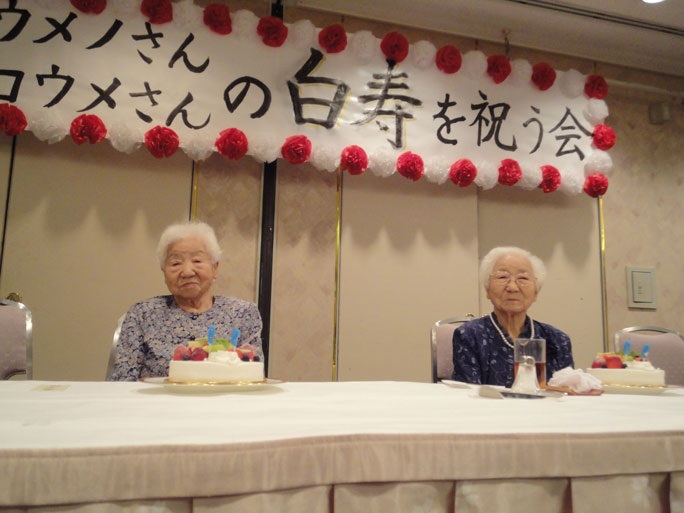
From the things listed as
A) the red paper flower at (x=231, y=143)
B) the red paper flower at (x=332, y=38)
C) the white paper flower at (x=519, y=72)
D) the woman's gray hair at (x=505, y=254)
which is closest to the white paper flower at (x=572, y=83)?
the white paper flower at (x=519, y=72)

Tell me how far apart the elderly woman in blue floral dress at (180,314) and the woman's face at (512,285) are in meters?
1.02

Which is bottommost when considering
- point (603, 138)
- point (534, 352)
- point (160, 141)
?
point (534, 352)

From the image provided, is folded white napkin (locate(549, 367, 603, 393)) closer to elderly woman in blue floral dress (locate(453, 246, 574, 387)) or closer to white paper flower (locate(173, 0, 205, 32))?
elderly woman in blue floral dress (locate(453, 246, 574, 387))

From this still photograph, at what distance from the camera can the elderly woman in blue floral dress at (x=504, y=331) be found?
2.24 m

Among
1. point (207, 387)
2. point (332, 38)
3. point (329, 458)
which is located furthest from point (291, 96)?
point (329, 458)

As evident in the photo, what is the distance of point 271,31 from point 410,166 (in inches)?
43.9

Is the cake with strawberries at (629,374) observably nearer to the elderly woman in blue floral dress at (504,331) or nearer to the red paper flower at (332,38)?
the elderly woman in blue floral dress at (504,331)

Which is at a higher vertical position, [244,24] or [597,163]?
[244,24]

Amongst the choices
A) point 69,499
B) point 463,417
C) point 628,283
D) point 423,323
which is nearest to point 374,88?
point 423,323

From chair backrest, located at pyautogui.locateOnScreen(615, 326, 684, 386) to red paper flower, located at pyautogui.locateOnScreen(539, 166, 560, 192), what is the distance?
47.1 inches

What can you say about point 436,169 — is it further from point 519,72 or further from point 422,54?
point 519,72

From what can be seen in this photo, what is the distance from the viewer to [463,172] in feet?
11.4

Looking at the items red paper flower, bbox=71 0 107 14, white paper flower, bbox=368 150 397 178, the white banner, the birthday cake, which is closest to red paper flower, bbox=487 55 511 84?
the white banner

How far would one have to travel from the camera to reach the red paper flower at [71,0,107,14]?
2.93 meters
